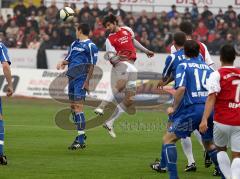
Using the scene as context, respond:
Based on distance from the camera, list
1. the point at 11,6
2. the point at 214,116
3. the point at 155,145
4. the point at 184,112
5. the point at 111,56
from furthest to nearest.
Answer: the point at 11,6
the point at 111,56
the point at 155,145
the point at 184,112
the point at 214,116

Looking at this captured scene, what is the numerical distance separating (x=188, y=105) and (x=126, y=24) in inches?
841

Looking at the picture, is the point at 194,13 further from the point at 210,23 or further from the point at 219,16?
the point at 219,16

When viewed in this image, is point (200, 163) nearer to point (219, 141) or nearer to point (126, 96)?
point (219, 141)

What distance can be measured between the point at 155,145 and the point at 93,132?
10.5ft

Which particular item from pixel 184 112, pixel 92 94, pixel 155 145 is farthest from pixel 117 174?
pixel 92 94

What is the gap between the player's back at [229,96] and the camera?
34.7 feet

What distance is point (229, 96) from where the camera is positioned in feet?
34.9

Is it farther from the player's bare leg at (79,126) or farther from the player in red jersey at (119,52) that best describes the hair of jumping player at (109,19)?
the player's bare leg at (79,126)

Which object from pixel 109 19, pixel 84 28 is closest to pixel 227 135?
pixel 84 28

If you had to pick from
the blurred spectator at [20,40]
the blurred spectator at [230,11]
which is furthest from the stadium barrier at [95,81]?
the blurred spectator at [230,11]

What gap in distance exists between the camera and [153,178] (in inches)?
491

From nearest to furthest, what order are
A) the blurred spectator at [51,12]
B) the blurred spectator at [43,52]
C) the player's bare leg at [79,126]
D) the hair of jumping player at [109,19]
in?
1. the player's bare leg at [79,126]
2. the hair of jumping player at [109,19]
3. the blurred spectator at [43,52]
4. the blurred spectator at [51,12]

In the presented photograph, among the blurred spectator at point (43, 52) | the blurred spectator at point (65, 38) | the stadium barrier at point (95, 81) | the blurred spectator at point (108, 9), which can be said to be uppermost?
the blurred spectator at point (108, 9)

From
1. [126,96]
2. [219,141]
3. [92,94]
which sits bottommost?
[92,94]
